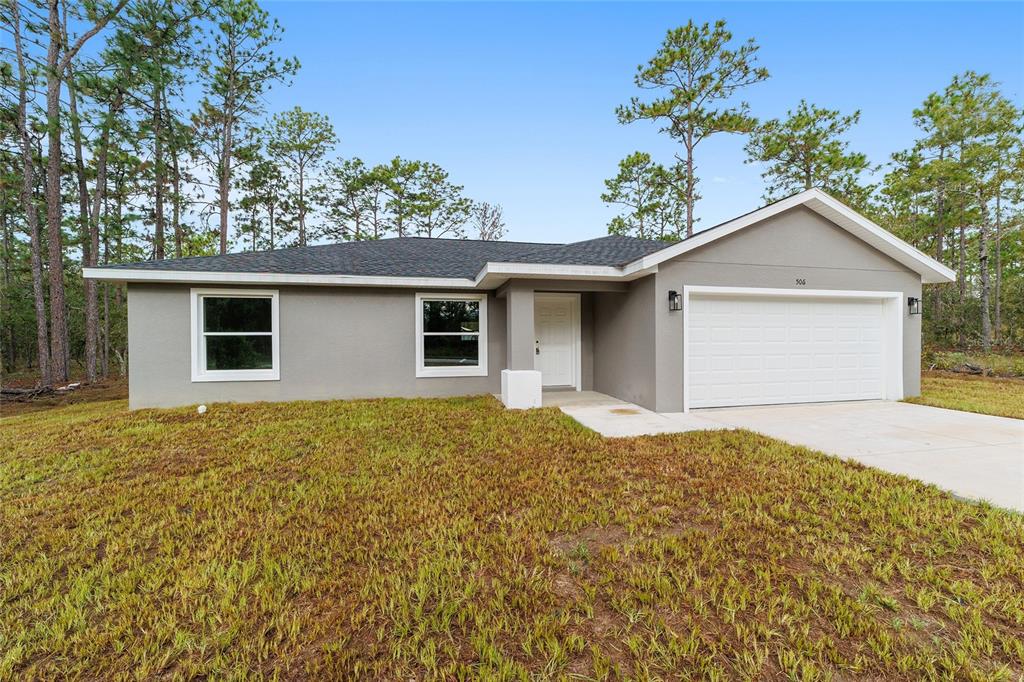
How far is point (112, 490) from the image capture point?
3.72 metres

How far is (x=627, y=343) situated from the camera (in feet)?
25.9

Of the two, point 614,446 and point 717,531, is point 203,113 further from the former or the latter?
point 717,531

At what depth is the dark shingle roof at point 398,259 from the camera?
754cm

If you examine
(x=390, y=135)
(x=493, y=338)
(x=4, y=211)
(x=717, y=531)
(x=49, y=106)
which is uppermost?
(x=390, y=135)

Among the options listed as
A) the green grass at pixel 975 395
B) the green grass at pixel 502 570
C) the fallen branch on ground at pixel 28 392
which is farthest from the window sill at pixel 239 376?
the green grass at pixel 975 395

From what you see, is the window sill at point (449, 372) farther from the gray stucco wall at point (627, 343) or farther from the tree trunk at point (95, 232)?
the tree trunk at point (95, 232)

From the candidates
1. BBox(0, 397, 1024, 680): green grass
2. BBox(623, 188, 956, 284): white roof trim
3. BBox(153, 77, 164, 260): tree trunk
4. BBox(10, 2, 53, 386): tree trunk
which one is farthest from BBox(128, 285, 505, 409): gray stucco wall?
BBox(153, 77, 164, 260): tree trunk

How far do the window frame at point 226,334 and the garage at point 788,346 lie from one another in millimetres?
7669

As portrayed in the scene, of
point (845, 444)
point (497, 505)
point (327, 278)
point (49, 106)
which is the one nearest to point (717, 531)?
point (497, 505)

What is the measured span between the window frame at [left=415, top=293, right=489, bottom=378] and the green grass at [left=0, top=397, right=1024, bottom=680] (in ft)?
13.6

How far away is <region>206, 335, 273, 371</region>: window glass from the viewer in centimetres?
778

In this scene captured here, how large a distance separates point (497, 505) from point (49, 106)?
15.7 metres

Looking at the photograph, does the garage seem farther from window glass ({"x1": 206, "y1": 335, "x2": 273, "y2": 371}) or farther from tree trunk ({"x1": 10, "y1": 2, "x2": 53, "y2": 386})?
tree trunk ({"x1": 10, "y1": 2, "x2": 53, "y2": 386})

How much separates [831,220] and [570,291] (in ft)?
16.7
